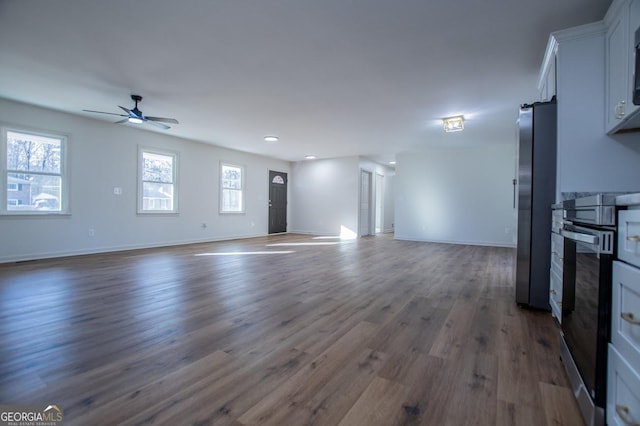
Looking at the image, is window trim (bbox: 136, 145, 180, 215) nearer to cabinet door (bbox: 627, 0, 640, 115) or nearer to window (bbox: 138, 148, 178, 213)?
window (bbox: 138, 148, 178, 213)

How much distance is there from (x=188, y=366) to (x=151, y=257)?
399 centimetres

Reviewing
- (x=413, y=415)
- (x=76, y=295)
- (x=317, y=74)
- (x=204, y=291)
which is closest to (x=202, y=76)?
(x=317, y=74)

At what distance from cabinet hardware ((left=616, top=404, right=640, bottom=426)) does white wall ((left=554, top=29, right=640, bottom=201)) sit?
1876 mm

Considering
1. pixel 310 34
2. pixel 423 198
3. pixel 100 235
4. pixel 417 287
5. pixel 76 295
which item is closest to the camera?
pixel 310 34

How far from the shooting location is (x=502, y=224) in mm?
6758

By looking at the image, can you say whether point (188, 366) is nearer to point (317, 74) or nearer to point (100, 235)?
point (317, 74)

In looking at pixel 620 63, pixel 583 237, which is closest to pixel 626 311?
pixel 583 237

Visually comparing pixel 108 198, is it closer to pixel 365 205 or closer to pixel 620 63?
pixel 365 205

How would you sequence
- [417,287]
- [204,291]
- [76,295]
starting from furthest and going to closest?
[417,287]
[204,291]
[76,295]

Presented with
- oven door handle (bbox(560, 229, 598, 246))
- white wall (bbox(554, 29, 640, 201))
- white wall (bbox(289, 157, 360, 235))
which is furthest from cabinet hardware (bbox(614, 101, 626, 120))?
white wall (bbox(289, 157, 360, 235))

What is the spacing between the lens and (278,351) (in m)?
1.79

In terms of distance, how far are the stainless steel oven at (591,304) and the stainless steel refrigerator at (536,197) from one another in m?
1.11

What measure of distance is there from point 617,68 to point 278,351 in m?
3.00

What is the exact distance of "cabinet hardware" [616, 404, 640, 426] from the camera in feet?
2.93
